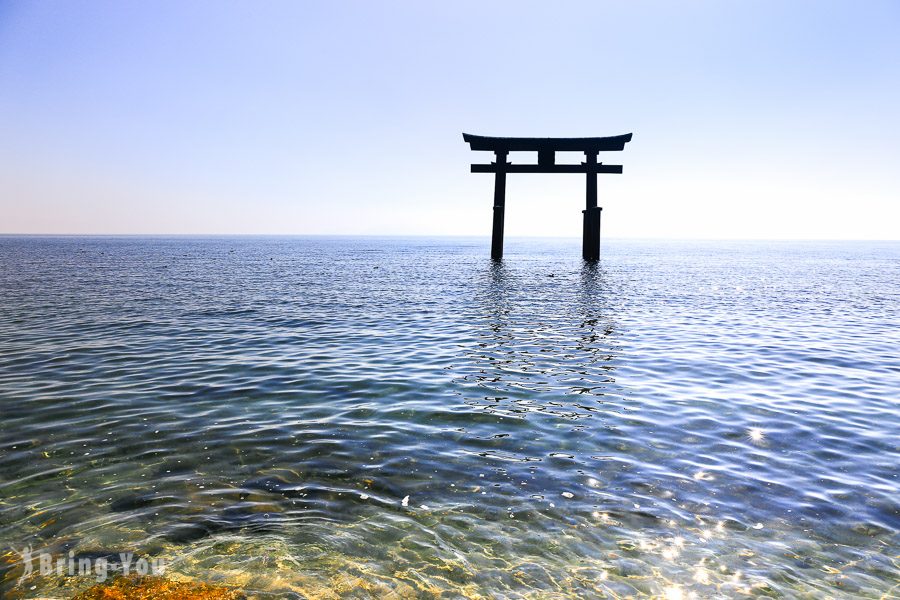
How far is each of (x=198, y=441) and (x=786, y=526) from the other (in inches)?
261

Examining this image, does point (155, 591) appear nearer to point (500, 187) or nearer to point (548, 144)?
point (500, 187)

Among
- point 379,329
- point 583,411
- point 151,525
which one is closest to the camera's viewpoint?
point 151,525

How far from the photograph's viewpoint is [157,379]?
30.3ft

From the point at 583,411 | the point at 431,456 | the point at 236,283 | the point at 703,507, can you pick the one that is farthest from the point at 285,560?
the point at 236,283

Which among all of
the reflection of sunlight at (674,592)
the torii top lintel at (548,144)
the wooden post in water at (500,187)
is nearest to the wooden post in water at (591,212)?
the torii top lintel at (548,144)

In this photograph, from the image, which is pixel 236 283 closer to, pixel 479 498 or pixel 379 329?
pixel 379 329

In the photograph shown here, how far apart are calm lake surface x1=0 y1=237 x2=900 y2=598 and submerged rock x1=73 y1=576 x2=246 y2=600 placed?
11 cm

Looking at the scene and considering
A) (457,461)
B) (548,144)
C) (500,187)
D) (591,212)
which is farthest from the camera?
(591,212)

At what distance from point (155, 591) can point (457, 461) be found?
3259mm

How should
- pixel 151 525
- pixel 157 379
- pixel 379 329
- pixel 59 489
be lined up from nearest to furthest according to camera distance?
pixel 151 525 → pixel 59 489 → pixel 157 379 → pixel 379 329

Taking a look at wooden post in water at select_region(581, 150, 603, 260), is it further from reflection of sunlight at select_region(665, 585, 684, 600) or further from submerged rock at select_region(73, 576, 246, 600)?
submerged rock at select_region(73, 576, 246, 600)

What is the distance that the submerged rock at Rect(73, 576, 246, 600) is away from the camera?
3.40 m

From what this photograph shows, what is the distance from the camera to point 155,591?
346 cm

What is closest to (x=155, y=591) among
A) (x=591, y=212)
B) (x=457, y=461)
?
(x=457, y=461)
